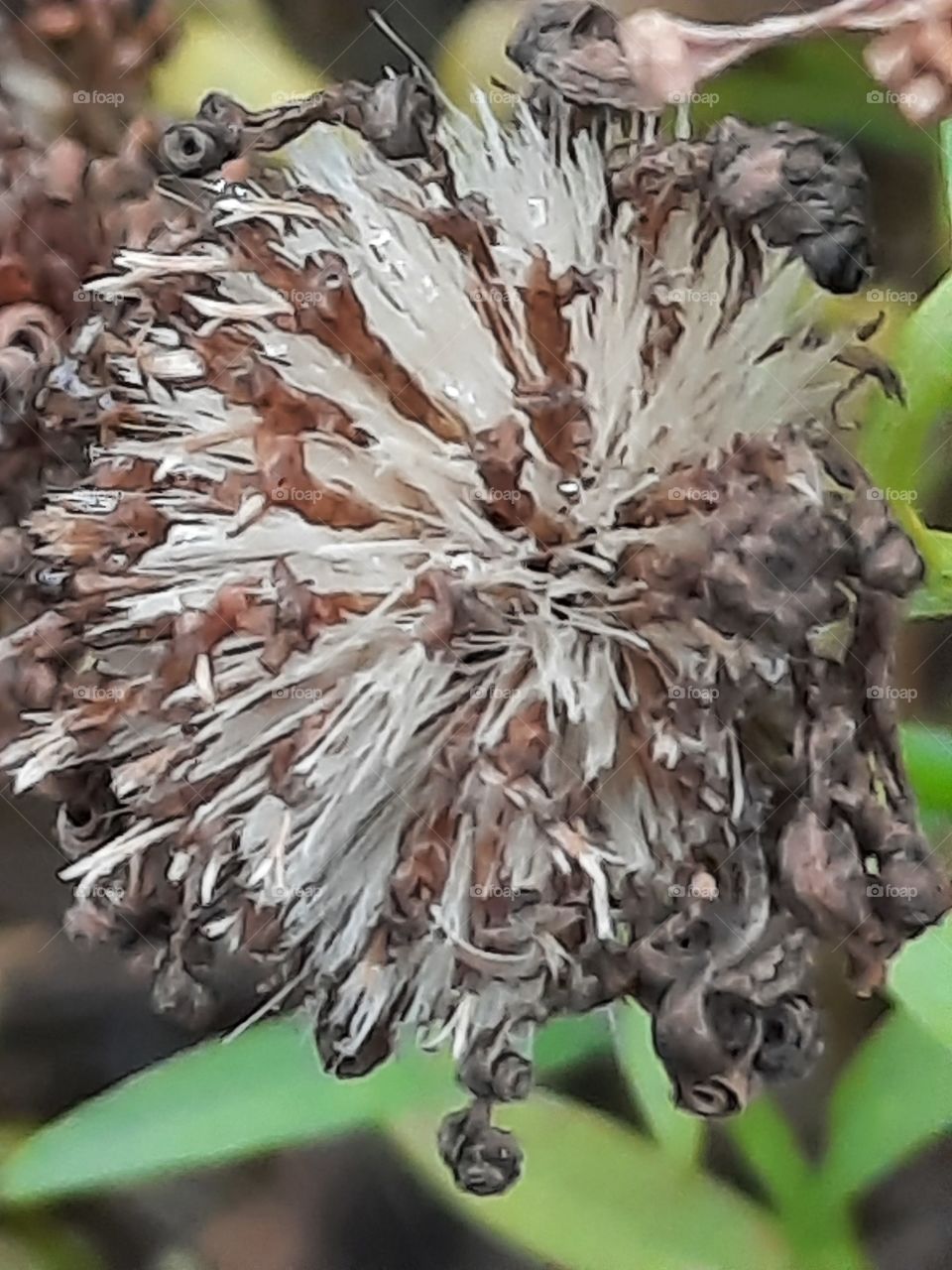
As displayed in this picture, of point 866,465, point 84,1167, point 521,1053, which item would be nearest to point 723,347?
point 866,465

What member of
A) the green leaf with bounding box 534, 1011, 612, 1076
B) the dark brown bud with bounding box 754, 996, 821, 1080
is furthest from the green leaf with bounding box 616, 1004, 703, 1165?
the dark brown bud with bounding box 754, 996, 821, 1080

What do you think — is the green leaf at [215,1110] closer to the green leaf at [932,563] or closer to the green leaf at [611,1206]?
the green leaf at [611,1206]

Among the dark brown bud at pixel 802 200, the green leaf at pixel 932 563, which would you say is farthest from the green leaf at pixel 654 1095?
the dark brown bud at pixel 802 200

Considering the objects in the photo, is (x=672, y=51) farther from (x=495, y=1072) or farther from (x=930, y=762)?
(x=495, y=1072)

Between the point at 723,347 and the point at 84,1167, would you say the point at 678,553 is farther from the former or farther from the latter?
the point at 84,1167

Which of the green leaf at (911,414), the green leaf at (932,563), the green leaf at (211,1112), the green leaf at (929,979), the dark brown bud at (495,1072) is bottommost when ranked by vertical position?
the green leaf at (211,1112)

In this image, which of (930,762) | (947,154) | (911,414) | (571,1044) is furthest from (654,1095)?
(947,154)

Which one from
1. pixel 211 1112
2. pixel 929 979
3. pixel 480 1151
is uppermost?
pixel 929 979

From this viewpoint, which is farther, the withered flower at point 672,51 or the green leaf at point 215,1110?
the green leaf at point 215,1110
